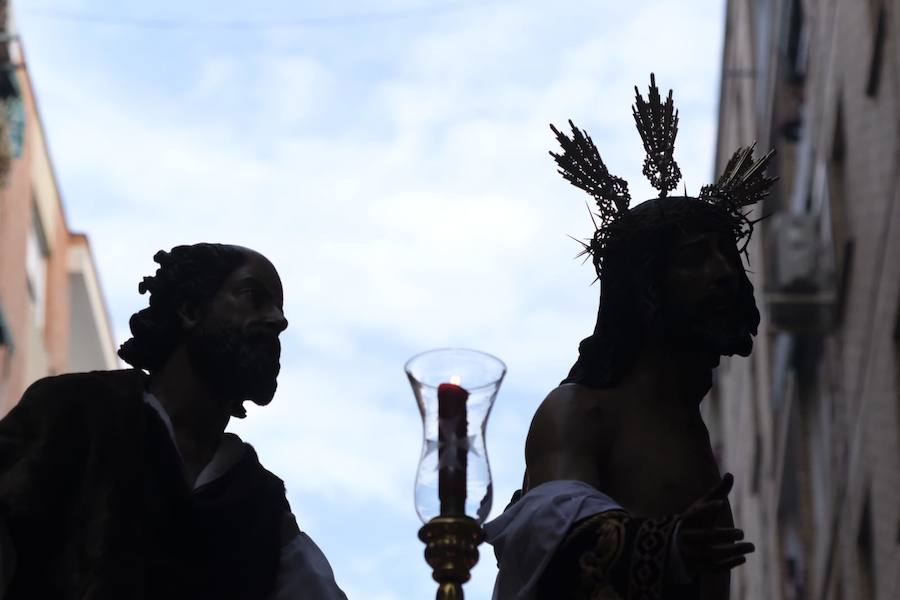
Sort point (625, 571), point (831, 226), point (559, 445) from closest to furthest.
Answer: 1. point (625, 571)
2. point (559, 445)
3. point (831, 226)

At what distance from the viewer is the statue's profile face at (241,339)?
21.6 feet

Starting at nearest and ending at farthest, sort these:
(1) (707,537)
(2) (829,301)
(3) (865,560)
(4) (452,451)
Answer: (1) (707,537), (4) (452,451), (3) (865,560), (2) (829,301)

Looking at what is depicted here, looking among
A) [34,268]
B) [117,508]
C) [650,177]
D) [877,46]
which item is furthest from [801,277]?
[34,268]

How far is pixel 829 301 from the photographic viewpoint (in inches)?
794

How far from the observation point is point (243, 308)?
6684 mm

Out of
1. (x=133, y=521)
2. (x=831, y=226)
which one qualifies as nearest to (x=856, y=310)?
(x=831, y=226)

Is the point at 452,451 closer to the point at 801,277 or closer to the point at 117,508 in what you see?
the point at 117,508

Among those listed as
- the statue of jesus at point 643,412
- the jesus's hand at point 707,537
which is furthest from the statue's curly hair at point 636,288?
the jesus's hand at point 707,537

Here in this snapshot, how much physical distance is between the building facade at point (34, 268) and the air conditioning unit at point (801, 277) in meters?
9.83

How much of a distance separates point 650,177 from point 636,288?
0.49 meters

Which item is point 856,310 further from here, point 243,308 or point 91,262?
point 91,262

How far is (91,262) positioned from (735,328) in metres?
29.7

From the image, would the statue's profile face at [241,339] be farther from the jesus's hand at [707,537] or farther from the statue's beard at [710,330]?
the jesus's hand at [707,537]

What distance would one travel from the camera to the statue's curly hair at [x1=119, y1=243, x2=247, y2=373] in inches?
264
